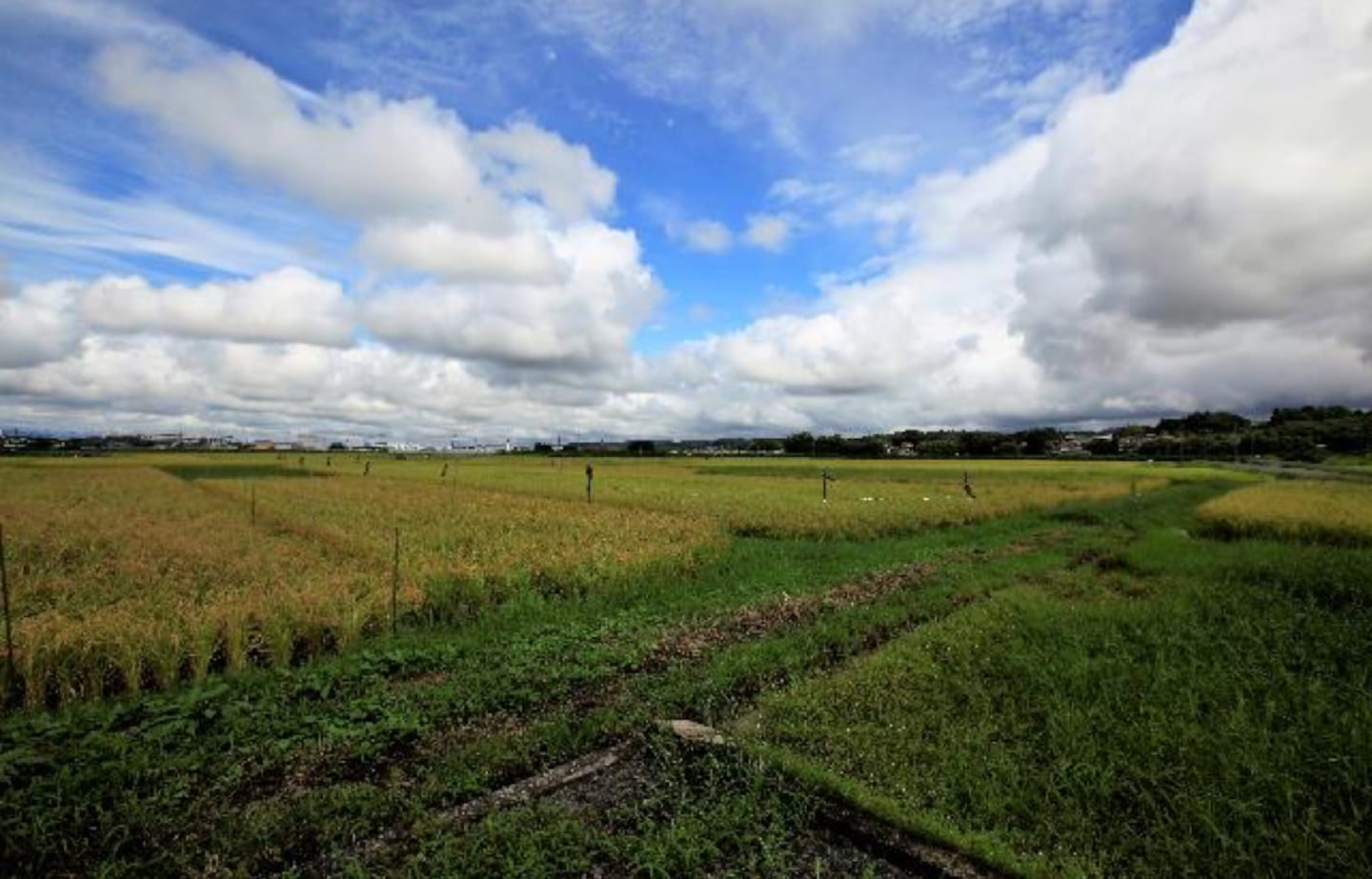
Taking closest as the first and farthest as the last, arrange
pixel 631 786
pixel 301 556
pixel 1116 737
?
pixel 631 786 < pixel 1116 737 < pixel 301 556

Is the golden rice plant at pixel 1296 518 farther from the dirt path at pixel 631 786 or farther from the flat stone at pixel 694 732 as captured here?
the flat stone at pixel 694 732

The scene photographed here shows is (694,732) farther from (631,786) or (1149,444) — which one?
(1149,444)

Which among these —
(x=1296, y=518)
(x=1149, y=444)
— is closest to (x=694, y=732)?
(x=1296, y=518)

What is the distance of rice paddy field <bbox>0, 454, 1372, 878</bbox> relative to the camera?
4953 millimetres

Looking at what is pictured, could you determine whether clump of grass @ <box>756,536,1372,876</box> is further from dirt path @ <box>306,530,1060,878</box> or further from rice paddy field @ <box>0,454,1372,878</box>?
dirt path @ <box>306,530,1060,878</box>

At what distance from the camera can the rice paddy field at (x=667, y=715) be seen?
4.95 meters

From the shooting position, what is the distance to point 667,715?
7.30 m

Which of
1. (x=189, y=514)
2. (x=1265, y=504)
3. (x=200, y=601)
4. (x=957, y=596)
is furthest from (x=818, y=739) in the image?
(x=1265, y=504)

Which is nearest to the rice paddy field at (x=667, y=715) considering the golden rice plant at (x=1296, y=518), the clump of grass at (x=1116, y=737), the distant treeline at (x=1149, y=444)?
the clump of grass at (x=1116, y=737)

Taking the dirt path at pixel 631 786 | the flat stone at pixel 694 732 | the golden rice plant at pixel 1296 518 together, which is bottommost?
the dirt path at pixel 631 786

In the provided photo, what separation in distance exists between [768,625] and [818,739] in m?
4.19

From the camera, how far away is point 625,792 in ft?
18.8

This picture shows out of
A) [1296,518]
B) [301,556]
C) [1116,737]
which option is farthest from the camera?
[1296,518]

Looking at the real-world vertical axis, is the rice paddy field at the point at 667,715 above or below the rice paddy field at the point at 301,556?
below
